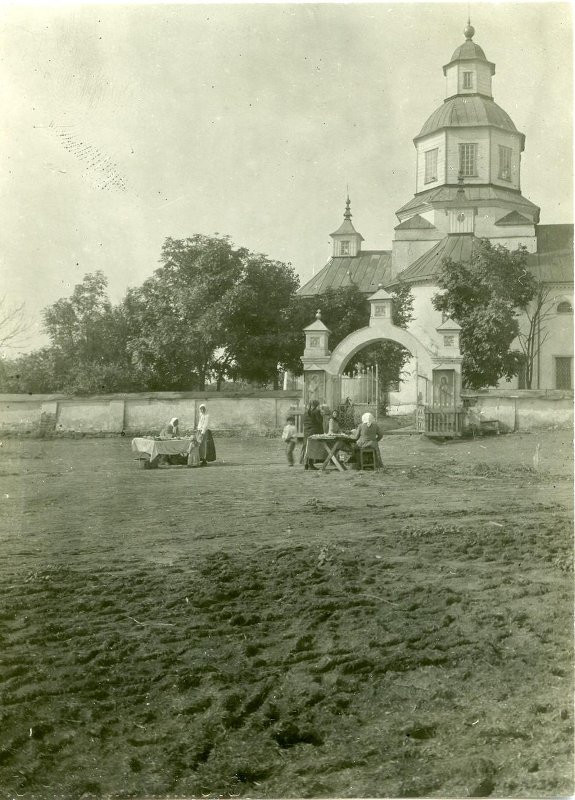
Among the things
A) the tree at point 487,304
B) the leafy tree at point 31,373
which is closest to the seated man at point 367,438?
the leafy tree at point 31,373

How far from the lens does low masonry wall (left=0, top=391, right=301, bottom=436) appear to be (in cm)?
897

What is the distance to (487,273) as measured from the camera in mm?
22141

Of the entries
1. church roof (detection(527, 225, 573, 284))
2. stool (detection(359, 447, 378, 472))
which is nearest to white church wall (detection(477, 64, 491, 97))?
church roof (detection(527, 225, 573, 284))

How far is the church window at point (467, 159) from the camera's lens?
30859 mm

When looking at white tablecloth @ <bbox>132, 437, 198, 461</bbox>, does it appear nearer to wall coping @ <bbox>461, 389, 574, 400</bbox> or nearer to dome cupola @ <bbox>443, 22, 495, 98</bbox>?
wall coping @ <bbox>461, 389, 574, 400</bbox>

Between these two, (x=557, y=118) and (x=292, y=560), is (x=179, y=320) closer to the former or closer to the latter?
(x=292, y=560)

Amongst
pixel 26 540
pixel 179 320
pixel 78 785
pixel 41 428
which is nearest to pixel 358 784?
pixel 78 785

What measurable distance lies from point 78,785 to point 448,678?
1.95 meters

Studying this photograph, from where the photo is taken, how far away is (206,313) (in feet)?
33.7

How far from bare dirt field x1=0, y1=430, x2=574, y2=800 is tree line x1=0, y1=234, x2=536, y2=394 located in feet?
5.30

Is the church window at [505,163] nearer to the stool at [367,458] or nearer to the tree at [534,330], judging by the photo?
the tree at [534,330]

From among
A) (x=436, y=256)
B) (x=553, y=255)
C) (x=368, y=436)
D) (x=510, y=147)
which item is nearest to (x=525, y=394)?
(x=553, y=255)

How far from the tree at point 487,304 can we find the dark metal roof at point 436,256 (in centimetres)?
394

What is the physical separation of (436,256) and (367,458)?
769 inches
